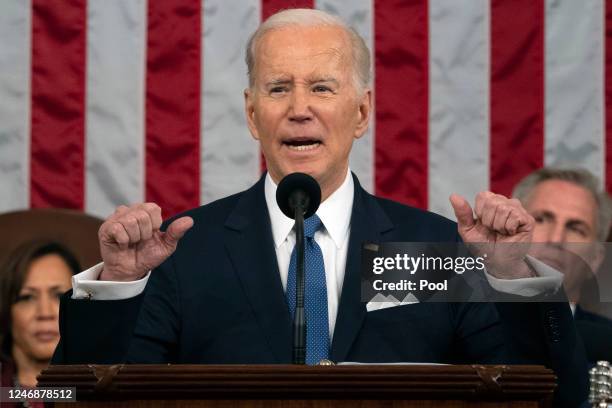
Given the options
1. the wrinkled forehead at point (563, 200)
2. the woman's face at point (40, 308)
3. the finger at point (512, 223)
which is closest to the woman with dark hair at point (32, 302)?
the woman's face at point (40, 308)

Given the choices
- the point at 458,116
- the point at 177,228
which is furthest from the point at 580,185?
the point at 177,228

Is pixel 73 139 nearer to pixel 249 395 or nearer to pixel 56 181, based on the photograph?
pixel 56 181

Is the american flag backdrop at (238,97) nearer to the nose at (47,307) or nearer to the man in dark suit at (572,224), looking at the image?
→ the man in dark suit at (572,224)

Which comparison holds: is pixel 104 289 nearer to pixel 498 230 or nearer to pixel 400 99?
pixel 498 230

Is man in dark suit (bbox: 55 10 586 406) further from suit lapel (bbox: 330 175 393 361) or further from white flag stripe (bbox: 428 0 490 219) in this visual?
white flag stripe (bbox: 428 0 490 219)

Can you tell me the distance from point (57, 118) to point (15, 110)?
160mm

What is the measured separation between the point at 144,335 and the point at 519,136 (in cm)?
229

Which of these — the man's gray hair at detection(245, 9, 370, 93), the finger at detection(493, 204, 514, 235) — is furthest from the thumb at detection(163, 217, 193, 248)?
the man's gray hair at detection(245, 9, 370, 93)

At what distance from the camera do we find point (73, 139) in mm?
4746

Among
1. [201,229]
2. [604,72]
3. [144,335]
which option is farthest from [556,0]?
[144,335]

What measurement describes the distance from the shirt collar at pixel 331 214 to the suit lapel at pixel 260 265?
0.02 meters

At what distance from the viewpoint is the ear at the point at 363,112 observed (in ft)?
11.1

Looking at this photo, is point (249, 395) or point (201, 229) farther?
point (201, 229)

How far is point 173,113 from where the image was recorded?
480 cm
